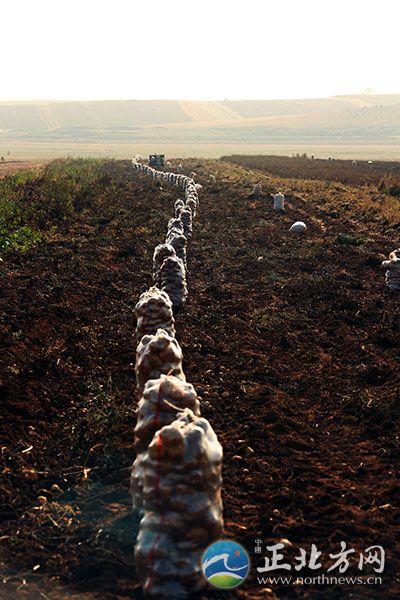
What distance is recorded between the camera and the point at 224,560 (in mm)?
4164

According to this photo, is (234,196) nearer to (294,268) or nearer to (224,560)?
(294,268)

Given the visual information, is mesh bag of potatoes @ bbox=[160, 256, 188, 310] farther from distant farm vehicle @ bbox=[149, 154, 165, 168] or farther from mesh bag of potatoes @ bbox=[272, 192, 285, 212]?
distant farm vehicle @ bbox=[149, 154, 165, 168]

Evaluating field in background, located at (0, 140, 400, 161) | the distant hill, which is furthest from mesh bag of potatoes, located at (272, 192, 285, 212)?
the distant hill

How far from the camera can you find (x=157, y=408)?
4621 mm

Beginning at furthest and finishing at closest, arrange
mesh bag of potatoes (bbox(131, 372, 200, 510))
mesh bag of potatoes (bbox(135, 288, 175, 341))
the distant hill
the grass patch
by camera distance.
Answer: the distant hill → the grass patch → mesh bag of potatoes (bbox(135, 288, 175, 341)) → mesh bag of potatoes (bbox(131, 372, 200, 510))

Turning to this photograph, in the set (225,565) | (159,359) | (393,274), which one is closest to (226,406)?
(159,359)

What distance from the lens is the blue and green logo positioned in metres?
4.04

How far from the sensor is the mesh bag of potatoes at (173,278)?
10.9 m

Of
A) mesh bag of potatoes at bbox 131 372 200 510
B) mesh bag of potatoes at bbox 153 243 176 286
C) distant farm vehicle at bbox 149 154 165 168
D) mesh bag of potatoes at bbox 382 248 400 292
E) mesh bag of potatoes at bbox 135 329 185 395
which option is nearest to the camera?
mesh bag of potatoes at bbox 131 372 200 510

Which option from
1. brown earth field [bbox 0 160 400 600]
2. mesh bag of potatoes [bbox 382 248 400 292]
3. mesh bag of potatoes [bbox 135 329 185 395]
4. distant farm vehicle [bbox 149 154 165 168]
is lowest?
brown earth field [bbox 0 160 400 600]

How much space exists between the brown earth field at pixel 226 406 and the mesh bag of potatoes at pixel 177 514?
1.48 ft

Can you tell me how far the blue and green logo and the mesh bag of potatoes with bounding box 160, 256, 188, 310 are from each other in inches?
275

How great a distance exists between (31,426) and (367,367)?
506 cm

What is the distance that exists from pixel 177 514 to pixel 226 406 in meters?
3.33
